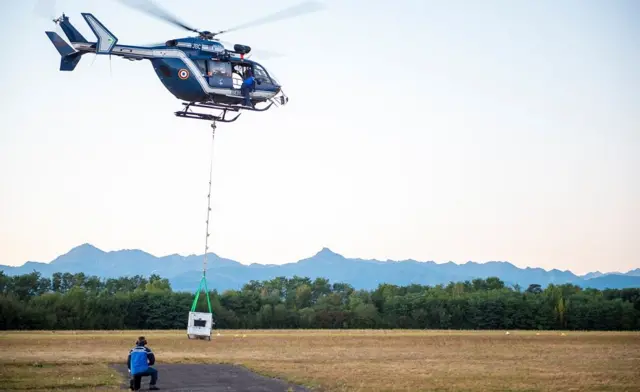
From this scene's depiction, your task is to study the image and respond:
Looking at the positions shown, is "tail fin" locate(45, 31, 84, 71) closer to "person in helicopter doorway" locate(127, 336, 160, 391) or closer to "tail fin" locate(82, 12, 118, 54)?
"tail fin" locate(82, 12, 118, 54)

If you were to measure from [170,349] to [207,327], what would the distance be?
465 centimetres

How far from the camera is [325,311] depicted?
10138cm

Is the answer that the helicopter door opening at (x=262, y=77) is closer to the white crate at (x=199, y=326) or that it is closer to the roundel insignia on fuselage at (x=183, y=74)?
the roundel insignia on fuselage at (x=183, y=74)

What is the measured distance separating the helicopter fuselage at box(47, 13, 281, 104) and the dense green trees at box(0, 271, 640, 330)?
5232cm

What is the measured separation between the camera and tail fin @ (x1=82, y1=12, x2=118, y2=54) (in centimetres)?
3559

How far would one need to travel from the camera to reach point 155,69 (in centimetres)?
3741

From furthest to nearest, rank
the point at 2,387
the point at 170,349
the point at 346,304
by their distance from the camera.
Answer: the point at 346,304 → the point at 170,349 → the point at 2,387

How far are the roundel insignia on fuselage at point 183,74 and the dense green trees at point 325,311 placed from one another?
174 feet

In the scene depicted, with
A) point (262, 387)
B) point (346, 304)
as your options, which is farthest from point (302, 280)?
point (262, 387)

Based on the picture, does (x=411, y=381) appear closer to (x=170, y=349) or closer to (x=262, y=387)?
(x=262, y=387)

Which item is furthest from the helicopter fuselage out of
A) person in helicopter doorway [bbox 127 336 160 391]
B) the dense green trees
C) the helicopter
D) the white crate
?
the dense green trees

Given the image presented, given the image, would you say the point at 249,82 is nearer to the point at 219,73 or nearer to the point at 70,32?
the point at 219,73

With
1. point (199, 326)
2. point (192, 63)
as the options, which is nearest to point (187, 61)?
point (192, 63)

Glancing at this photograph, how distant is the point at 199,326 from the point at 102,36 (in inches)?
775
